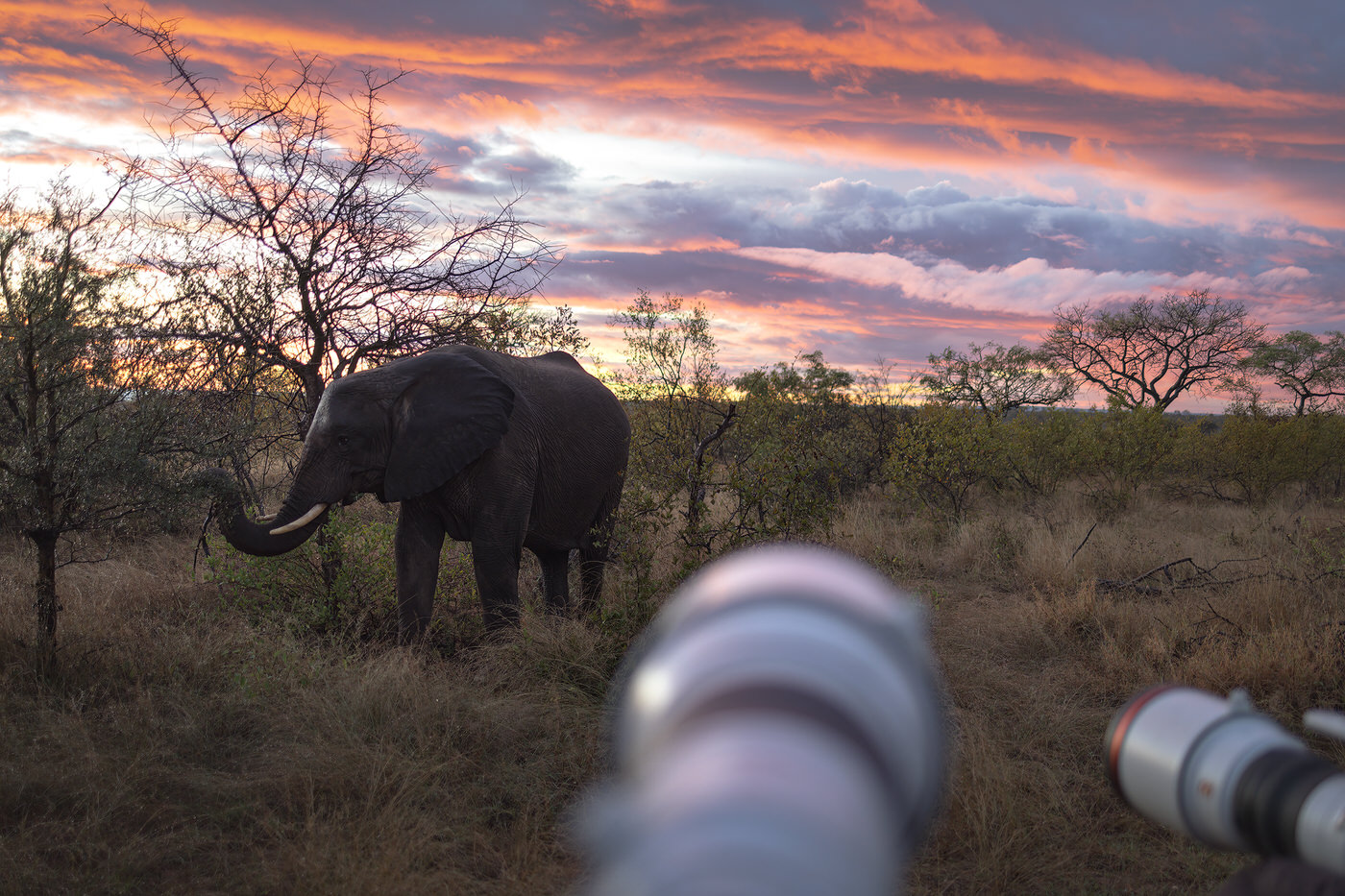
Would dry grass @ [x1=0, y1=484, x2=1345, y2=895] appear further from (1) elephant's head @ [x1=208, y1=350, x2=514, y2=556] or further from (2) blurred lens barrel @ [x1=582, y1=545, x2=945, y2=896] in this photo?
(2) blurred lens barrel @ [x1=582, y1=545, x2=945, y2=896]

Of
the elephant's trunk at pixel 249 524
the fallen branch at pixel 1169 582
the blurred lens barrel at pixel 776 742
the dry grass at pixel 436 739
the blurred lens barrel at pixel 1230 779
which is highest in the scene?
the blurred lens barrel at pixel 776 742

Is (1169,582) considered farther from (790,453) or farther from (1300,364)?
(1300,364)

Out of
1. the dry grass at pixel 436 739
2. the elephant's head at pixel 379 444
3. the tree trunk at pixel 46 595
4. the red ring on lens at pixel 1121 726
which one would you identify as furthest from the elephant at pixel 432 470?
the red ring on lens at pixel 1121 726

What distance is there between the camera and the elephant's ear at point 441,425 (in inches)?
224

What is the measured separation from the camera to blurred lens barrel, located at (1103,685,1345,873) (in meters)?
1.06

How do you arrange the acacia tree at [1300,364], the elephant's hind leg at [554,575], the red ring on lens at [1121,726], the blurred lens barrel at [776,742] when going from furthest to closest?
the acacia tree at [1300,364]
the elephant's hind leg at [554,575]
the red ring on lens at [1121,726]
the blurred lens barrel at [776,742]

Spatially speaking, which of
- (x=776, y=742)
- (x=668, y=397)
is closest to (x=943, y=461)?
(x=668, y=397)

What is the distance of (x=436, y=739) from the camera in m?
4.33

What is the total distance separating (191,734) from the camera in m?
4.32

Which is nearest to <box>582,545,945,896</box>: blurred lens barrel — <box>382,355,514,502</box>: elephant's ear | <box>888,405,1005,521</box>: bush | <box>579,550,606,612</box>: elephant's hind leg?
<box>382,355,514,502</box>: elephant's ear

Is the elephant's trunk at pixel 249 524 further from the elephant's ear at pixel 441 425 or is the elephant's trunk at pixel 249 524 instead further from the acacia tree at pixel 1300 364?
the acacia tree at pixel 1300 364

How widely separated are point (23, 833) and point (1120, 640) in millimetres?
7023

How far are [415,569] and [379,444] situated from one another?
973mm

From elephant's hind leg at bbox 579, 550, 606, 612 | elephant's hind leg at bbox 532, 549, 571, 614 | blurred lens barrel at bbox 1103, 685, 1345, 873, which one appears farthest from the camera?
elephant's hind leg at bbox 579, 550, 606, 612
